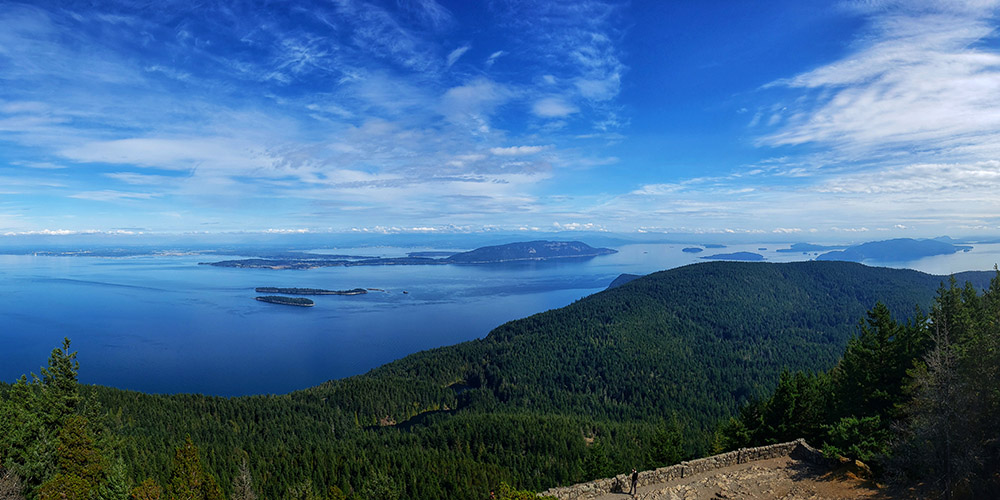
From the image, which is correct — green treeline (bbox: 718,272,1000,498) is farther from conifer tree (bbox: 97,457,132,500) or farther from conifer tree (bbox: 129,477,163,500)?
conifer tree (bbox: 97,457,132,500)

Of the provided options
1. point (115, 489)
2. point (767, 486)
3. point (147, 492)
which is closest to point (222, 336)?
point (115, 489)

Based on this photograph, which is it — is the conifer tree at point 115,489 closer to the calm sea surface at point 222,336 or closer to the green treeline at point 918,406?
the green treeline at point 918,406

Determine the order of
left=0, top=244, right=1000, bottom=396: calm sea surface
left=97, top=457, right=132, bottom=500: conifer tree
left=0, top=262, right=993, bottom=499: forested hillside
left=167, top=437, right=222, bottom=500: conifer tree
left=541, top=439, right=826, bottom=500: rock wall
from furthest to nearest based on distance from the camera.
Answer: left=0, top=244, right=1000, bottom=396: calm sea surface < left=0, top=262, right=993, bottom=499: forested hillside < left=167, top=437, right=222, bottom=500: conifer tree < left=97, top=457, right=132, bottom=500: conifer tree < left=541, top=439, right=826, bottom=500: rock wall

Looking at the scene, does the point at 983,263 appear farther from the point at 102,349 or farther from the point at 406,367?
the point at 102,349

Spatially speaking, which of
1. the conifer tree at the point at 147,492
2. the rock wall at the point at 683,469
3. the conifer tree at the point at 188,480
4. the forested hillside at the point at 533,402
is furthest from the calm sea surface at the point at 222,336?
the rock wall at the point at 683,469

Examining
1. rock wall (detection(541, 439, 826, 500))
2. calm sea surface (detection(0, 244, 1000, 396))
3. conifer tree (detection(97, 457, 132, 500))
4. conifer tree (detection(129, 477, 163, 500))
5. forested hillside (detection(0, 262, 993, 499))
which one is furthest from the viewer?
calm sea surface (detection(0, 244, 1000, 396))

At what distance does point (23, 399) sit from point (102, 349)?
4796 inches

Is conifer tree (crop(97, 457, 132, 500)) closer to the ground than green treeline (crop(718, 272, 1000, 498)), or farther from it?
closer to the ground


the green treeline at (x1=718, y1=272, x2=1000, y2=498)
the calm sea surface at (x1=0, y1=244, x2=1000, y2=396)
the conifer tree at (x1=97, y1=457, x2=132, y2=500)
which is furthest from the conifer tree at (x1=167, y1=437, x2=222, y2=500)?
the calm sea surface at (x1=0, y1=244, x2=1000, y2=396)

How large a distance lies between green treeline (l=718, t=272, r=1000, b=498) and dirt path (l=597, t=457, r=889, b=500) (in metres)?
1.09

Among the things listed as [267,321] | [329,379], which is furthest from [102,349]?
[329,379]

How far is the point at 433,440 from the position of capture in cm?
7200

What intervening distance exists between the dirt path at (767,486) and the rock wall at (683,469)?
286mm

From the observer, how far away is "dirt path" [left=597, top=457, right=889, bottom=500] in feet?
56.7
